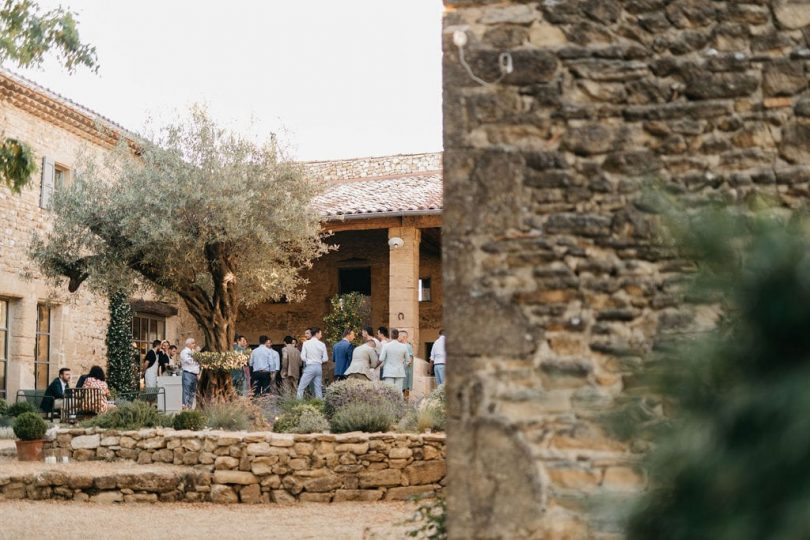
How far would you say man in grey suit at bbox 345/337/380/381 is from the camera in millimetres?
13609

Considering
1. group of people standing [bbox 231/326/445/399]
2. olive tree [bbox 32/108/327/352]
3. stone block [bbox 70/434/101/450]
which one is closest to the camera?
stone block [bbox 70/434/101/450]

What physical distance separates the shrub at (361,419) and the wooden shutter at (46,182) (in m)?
9.55

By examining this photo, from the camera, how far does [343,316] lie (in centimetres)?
2077

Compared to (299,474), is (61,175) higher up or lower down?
higher up

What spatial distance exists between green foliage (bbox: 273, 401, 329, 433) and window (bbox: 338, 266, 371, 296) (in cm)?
1059

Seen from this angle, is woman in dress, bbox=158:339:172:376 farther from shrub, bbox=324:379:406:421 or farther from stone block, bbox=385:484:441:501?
stone block, bbox=385:484:441:501

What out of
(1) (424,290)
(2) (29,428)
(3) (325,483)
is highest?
(1) (424,290)

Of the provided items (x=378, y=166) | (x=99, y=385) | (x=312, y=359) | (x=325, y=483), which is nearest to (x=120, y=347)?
(x=99, y=385)

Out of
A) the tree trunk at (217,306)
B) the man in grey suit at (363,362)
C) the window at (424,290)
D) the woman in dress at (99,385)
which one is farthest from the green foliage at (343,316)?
the woman in dress at (99,385)

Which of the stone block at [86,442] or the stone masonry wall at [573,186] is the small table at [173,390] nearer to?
the stone block at [86,442]

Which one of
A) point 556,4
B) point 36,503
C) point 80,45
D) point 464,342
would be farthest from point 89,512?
point 556,4

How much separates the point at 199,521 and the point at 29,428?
3.37 m

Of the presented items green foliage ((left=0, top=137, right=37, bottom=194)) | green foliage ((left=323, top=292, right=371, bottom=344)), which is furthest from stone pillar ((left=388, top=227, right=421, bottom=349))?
green foliage ((left=0, top=137, right=37, bottom=194))

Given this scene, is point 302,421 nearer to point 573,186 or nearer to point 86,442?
point 86,442
